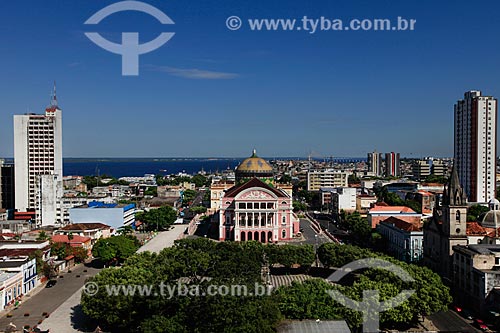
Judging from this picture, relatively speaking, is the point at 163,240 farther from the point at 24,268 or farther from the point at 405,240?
the point at 405,240

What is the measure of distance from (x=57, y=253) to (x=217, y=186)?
1628 inches

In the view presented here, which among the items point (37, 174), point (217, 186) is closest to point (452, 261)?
point (217, 186)

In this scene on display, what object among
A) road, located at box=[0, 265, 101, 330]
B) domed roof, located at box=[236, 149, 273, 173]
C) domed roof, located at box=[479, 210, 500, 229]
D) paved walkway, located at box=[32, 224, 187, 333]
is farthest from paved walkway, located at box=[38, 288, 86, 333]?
domed roof, located at box=[236, 149, 273, 173]

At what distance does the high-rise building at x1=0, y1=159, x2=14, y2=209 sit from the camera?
88.1 meters

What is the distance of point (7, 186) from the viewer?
88.4 metres

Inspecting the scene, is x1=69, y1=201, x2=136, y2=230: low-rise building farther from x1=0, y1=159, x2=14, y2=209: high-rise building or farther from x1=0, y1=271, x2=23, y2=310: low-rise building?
x1=0, y1=271, x2=23, y2=310: low-rise building

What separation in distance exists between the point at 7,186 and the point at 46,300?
53.2m

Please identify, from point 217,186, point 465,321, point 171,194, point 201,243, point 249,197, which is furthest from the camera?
point 171,194

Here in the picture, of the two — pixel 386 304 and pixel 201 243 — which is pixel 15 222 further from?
pixel 386 304

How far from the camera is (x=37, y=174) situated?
8281cm

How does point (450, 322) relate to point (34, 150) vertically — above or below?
below

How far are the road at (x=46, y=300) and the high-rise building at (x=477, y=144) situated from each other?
236 feet

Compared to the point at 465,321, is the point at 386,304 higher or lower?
higher

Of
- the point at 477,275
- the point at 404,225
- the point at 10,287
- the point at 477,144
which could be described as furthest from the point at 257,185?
the point at 477,144
